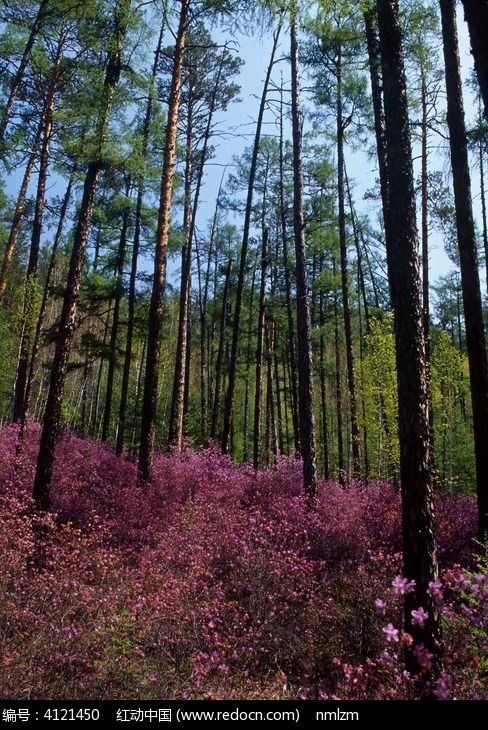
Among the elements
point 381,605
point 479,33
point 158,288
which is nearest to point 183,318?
point 158,288

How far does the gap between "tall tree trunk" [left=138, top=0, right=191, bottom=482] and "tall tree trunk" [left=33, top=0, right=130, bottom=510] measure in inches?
78.3

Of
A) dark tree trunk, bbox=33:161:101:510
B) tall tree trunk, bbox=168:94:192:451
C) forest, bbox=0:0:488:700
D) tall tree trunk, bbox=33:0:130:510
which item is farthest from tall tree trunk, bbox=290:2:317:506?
tall tree trunk, bbox=168:94:192:451

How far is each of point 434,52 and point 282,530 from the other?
9.87 metres

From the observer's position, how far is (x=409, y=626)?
3920 millimetres

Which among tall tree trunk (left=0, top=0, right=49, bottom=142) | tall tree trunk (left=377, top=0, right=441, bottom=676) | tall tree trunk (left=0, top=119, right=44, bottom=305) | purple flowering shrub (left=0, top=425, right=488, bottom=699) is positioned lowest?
purple flowering shrub (left=0, top=425, right=488, bottom=699)

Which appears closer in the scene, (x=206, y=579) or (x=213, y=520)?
(x=206, y=579)

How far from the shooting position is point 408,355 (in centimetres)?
433

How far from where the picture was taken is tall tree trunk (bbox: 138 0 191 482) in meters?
10.3

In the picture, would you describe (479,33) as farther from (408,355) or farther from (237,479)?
(237,479)

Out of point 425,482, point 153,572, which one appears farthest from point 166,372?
point 425,482

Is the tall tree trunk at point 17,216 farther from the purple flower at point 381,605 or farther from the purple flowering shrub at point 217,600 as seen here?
the purple flower at point 381,605

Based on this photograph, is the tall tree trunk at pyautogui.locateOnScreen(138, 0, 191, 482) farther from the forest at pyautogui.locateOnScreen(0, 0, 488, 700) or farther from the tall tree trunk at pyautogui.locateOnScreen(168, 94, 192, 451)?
the tall tree trunk at pyautogui.locateOnScreen(168, 94, 192, 451)

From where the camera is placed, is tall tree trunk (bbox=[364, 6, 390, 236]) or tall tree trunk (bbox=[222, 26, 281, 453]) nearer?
tall tree trunk (bbox=[364, 6, 390, 236])
